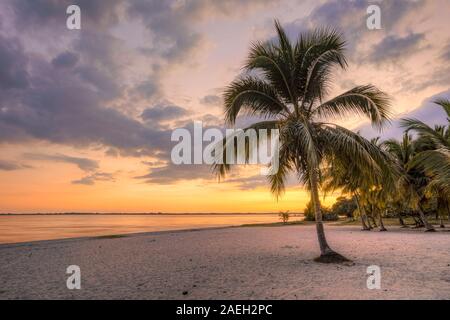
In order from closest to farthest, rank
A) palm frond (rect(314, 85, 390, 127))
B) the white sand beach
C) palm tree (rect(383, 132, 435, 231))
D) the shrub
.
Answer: the white sand beach
palm frond (rect(314, 85, 390, 127))
palm tree (rect(383, 132, 435, 231))
the shrub

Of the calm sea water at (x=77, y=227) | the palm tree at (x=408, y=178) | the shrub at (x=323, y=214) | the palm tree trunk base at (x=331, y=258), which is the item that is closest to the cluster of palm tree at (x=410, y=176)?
the palm tree at (x=408, y=178)

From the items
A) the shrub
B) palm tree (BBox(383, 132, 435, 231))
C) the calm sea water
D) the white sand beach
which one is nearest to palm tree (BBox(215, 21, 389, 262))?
the white sand beach

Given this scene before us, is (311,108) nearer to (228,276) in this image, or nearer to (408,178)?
(228,276)

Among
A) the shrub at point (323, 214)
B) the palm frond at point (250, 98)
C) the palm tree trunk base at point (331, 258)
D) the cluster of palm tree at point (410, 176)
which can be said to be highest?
the palm frond at point (250, 98)

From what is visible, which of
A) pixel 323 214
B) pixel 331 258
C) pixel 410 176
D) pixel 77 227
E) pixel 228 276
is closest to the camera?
pixel 228 276

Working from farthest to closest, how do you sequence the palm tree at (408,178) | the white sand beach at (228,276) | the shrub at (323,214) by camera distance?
the shrub at (323,214) → the palm tree at (408,178) → the white sand beach at (228,276)

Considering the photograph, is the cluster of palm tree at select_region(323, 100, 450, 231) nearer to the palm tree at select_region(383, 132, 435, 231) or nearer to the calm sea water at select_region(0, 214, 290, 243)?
the palm tree at select_region(383, 132, 435, 231)

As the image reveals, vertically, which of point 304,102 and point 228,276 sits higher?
point 304,102

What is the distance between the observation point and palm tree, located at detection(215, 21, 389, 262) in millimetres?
9828

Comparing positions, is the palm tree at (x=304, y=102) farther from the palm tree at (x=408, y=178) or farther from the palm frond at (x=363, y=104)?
the palm tree at (x=408, y=178)

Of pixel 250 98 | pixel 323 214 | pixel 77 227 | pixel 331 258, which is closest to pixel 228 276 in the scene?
pixel 331 258

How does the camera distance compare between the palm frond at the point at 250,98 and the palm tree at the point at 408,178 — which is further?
the palm tree at the point at 408,178

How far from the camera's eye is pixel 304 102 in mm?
10797

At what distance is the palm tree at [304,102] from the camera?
9.83 metres
